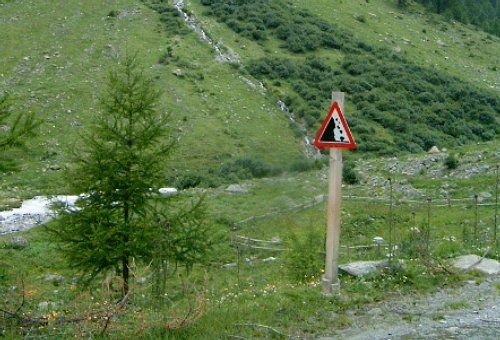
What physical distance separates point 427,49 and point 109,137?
49.6m

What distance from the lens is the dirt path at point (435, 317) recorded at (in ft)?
25.2

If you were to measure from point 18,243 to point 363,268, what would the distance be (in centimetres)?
1235

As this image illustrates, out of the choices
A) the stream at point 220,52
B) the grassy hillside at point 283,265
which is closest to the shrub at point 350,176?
the grassy hillside at point 283,265

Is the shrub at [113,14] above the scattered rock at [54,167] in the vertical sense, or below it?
above

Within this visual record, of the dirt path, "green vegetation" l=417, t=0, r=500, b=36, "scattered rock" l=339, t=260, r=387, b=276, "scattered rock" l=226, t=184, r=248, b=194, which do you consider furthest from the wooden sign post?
"green vegetation" l=417, t=0, r=500, b=36

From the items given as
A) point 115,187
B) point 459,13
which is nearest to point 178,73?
point 115,187

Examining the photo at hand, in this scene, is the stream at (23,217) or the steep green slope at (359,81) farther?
the steep green slope at (359,81)

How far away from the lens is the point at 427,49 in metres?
58.3

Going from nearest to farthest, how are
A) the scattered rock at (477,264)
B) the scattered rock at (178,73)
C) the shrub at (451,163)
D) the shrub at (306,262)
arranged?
the scattered rock at (477,264), the shrub at (306,262), the shrub at (451,163), the scattered rock at (178,73)

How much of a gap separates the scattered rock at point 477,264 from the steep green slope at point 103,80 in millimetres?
18666

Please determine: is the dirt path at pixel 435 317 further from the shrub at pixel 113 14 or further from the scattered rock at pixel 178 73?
the shrub at pixel 113 14

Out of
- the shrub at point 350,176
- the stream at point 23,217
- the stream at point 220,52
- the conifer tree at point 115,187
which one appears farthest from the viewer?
the stream at point 220,52

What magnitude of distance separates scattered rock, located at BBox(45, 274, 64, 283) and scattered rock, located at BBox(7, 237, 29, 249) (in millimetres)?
2908

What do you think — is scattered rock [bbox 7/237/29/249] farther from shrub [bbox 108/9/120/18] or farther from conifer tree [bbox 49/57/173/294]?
shrub [bbox 108/9/120/18]
